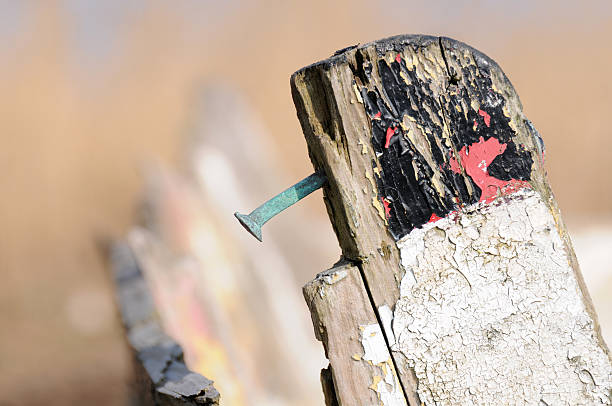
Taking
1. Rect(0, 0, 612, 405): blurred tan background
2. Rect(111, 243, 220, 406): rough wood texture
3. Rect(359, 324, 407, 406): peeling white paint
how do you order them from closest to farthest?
1. Rect(359, 324, 407, 406): peeling white paint
2. Rect(111, 243, 220, 406): rough wood texture
3. Rect(0, 0, 612, 405): blurred tan background

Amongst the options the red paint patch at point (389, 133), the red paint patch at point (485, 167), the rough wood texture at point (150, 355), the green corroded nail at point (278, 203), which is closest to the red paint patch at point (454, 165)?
the red paint patch at point (485, 167)

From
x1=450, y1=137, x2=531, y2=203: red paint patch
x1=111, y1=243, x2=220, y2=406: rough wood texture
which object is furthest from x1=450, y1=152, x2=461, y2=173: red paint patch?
x1=111, y1=243, x2=220, y2=406: rough wood texture

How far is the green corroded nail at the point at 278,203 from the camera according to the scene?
801 millimetres

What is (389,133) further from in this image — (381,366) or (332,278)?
(381,366)

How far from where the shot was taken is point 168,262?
13.0 ft

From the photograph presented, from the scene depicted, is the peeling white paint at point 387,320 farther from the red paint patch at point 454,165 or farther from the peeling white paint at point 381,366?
the red paint patch at point 454,165

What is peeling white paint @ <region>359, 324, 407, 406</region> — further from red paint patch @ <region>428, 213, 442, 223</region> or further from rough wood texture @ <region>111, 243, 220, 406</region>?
rough wood texture @ <region>111, 243, 220, 406</region>

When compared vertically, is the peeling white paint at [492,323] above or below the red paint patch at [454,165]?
below

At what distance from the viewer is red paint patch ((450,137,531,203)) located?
0.80 metres

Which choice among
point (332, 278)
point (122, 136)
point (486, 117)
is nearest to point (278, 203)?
point (332, 278)

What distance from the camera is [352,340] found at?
76cm

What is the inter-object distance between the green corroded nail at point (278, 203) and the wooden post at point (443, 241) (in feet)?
0.09

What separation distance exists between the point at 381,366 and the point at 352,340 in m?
0.06

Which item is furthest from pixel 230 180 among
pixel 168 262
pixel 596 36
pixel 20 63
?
Answer: pixel 596 36
